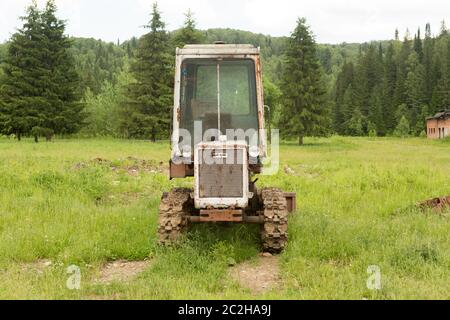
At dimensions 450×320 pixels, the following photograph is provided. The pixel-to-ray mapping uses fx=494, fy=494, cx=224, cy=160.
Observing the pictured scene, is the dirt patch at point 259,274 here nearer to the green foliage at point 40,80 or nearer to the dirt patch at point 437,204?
the dirt patch at point 437,204

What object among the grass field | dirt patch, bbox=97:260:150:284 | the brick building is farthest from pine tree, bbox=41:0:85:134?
the brick building

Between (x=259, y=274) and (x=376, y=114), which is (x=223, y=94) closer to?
(x=259, y=274)

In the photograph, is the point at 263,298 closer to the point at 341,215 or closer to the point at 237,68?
the point at 237,68

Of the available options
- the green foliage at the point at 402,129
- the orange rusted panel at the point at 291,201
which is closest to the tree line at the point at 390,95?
the green foliage at the point at 402,129

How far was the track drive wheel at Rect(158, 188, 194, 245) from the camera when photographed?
7.63 meters

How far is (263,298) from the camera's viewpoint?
221 inches

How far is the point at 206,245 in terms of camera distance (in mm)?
7844

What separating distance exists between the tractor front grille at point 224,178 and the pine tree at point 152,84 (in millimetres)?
34997

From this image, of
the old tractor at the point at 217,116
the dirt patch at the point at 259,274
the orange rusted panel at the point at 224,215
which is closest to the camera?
the dirt patch at the point at 259,274

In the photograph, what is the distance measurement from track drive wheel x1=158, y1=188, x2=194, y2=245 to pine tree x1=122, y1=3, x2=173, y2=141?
34450mm

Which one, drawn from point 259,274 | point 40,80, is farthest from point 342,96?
point 259,274

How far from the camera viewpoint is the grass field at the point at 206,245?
19.7 feet

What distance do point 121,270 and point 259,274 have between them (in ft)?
6.58

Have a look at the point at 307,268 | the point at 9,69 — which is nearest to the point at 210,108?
the point at 307,268
